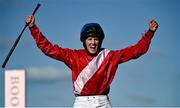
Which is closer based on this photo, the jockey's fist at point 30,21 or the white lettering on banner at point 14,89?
the white lettering on banner at point 14,89

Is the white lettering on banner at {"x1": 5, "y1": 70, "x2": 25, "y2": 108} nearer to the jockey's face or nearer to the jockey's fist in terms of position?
the jockey's fist

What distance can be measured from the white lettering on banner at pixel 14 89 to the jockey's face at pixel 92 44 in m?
1.63

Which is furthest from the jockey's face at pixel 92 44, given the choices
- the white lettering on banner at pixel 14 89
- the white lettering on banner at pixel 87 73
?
the white lettering on banner at pixel 14 89

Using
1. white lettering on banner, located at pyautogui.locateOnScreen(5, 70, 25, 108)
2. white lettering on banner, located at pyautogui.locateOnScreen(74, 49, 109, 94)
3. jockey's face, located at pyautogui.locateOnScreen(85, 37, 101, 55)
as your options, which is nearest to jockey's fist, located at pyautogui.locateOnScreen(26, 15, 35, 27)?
jockey's face, located at pyautogui.locateOnScreen(85, 37, 101, 55)

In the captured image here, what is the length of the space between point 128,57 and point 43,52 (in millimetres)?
1267

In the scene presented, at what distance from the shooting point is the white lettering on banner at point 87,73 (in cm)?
435

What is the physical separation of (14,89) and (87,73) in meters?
1.60

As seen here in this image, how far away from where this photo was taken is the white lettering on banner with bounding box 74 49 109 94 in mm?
4352

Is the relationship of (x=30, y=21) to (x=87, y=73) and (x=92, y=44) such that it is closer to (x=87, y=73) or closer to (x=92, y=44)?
(x=92, y=44)

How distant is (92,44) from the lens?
4402mm

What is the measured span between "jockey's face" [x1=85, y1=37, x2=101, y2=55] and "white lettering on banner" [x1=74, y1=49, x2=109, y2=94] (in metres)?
0.12

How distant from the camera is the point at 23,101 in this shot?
9.45 ft

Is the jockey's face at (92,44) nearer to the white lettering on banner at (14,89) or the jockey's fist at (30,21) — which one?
the jockey's fist at (30,21)

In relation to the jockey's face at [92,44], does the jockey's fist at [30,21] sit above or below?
above
